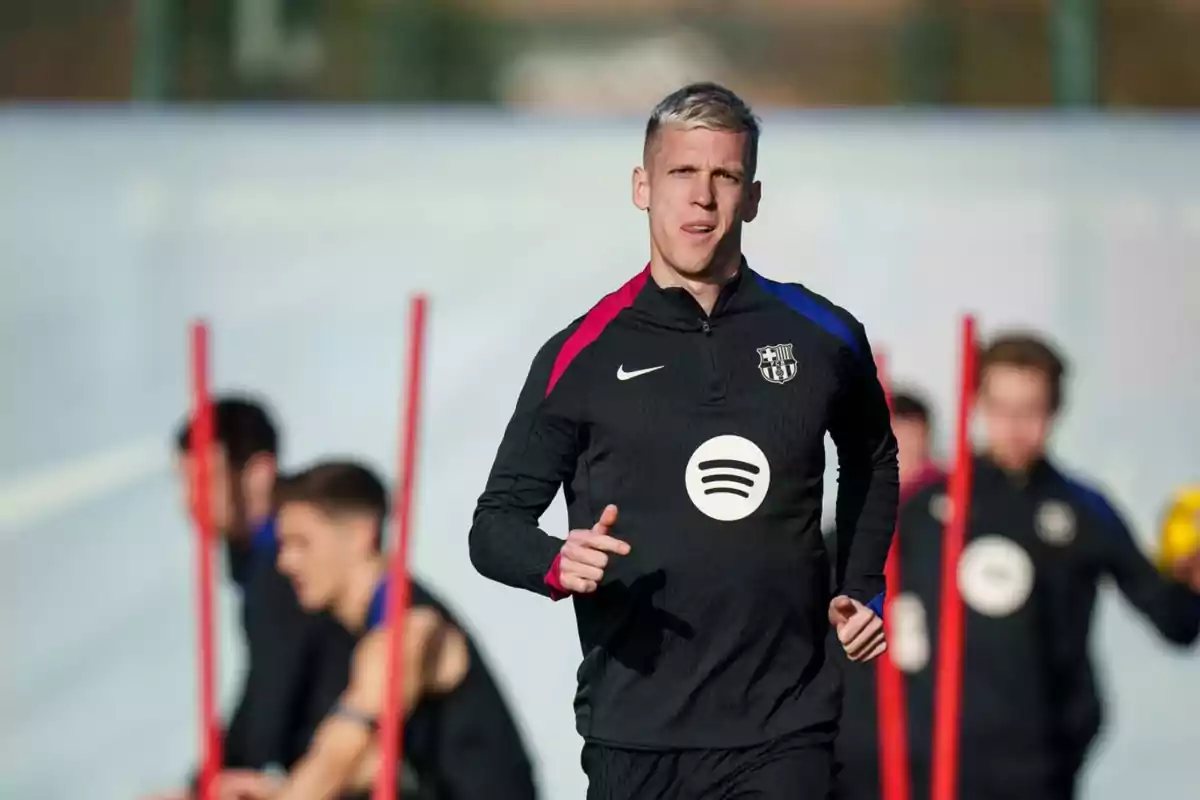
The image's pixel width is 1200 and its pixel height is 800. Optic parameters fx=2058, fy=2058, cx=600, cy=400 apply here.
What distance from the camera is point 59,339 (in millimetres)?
6297

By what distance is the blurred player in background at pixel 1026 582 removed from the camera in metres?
5.12

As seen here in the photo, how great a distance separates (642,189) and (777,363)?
0.89ft

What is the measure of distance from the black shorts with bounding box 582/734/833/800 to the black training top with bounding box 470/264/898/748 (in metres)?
0.02

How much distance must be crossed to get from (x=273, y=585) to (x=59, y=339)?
143 cm

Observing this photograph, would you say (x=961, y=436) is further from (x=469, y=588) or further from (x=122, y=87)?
(x=122, y=87)

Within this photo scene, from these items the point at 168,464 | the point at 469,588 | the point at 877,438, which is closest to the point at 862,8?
the point at 469,588

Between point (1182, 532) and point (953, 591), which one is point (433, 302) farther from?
point (1182, 532)

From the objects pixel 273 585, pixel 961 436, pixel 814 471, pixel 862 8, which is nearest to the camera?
pixel 814 471

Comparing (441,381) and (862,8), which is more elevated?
(862,8)

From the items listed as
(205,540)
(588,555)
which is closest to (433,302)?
(205,540)

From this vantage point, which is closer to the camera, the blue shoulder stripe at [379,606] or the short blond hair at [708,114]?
the short blond hair at [708,114]

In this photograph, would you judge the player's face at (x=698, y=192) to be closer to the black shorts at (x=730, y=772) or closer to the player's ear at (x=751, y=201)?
the player's ear at (x=751, y=201)

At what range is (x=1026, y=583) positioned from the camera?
17.0 ft

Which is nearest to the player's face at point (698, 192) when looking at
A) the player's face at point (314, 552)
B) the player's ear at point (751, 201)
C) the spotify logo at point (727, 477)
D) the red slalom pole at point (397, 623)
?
the player's ear at point (751, 201)
